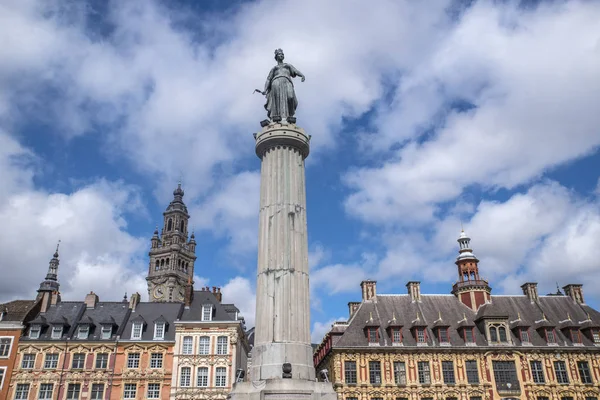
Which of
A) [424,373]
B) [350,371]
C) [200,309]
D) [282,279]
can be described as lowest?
[282,279]

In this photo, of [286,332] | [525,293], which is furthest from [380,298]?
[286,332]

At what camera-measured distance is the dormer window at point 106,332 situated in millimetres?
36619

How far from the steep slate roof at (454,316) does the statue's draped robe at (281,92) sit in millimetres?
24152

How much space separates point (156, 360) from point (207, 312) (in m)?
4.95

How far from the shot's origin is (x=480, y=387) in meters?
34.6

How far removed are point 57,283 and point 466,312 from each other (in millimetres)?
38719

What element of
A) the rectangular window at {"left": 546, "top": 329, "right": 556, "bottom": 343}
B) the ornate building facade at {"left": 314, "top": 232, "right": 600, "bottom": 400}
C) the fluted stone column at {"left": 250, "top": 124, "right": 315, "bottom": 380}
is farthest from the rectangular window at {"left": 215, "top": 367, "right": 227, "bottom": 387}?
the rectangular window at {"left": 546, "top": 329, "right": 556, "bottom": 343}

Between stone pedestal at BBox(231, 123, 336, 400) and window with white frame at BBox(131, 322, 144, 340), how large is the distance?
87.3 ft

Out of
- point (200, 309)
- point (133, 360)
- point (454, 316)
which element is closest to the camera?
point (133, 360)

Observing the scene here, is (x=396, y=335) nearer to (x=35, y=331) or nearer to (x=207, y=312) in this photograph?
(x=207, y=312)

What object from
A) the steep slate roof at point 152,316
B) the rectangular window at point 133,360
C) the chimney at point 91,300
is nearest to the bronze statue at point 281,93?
the steep slate roof at point 152,316

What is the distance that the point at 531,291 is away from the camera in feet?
136

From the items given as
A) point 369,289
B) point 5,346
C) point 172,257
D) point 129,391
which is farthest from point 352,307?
point 172,257

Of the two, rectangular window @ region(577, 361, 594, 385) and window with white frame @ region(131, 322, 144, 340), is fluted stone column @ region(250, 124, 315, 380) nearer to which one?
window with white frame @ region(131, 322, 144, 340)
